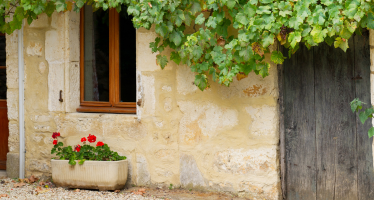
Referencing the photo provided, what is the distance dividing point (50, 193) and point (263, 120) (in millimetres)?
1963

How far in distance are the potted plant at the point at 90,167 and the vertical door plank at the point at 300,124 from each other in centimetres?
147

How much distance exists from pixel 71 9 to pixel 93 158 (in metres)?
1.47

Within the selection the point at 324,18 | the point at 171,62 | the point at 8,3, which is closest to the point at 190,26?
the point at 171,62

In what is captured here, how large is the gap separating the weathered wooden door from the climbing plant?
25 centimetres

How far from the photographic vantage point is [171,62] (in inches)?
144

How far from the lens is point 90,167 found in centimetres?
367

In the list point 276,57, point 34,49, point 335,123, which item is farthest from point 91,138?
point 335,123

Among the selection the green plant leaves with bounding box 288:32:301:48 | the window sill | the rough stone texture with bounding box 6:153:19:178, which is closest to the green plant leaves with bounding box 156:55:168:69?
the window sill

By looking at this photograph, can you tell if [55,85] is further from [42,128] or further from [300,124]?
[300,124]

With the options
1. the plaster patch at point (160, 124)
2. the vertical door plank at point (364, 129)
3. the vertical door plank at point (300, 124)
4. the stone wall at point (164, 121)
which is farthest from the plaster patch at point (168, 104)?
the vertical door plank at point (364, 129)

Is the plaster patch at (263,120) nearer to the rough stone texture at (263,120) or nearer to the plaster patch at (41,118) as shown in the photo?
the rough stone texture at (263,120)

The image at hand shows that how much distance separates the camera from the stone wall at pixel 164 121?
3.44 metres

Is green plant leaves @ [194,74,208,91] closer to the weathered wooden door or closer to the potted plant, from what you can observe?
the weathered wooden door

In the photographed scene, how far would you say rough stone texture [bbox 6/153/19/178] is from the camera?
432cm
